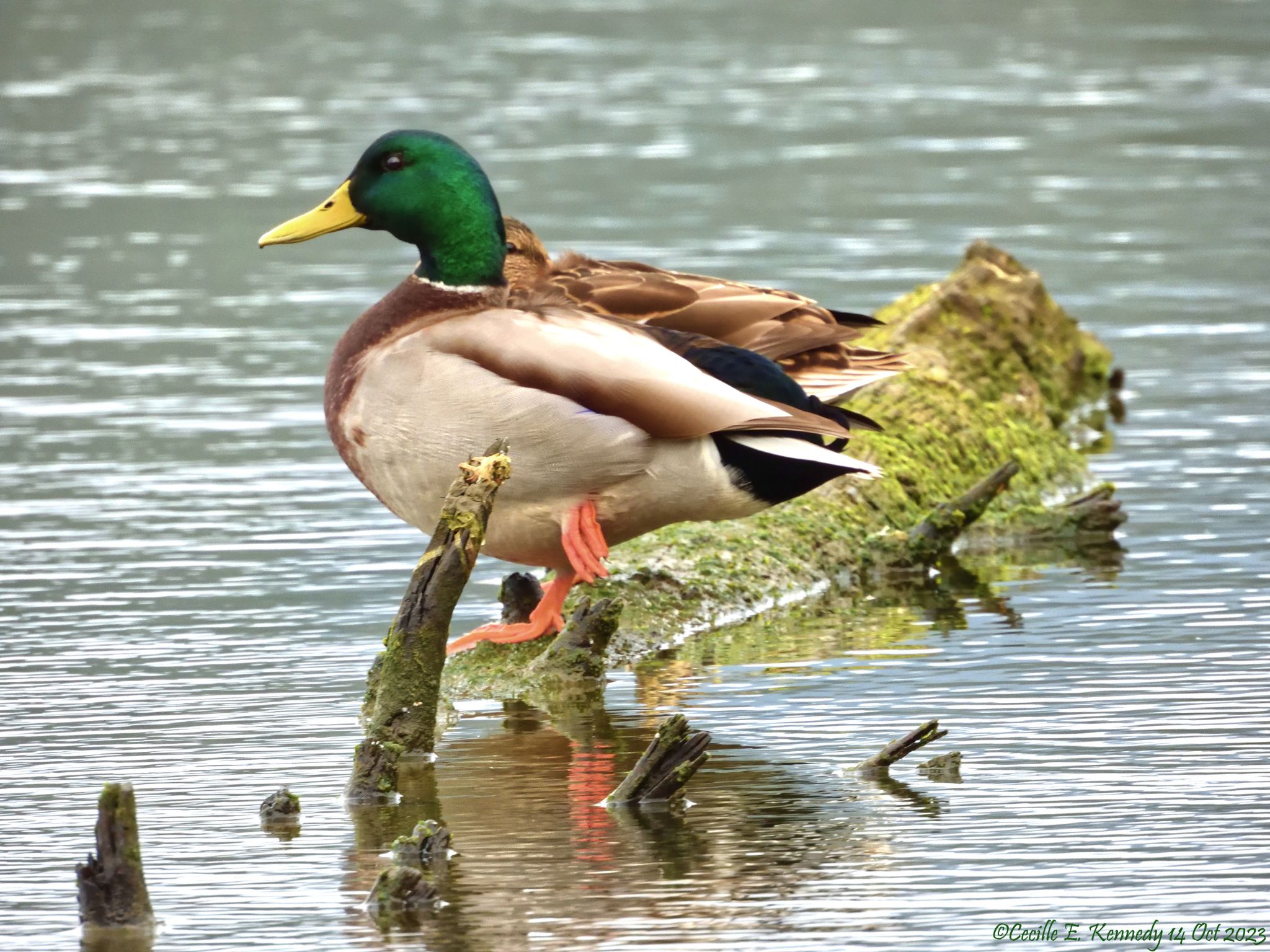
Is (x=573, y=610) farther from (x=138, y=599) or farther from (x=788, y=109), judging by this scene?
(x=788, y=109)

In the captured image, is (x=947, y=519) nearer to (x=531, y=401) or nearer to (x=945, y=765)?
(x=531, y=401)

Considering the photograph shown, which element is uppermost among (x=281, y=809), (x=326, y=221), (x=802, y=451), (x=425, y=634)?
(x=326, y=221)

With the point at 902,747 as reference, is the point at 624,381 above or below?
above

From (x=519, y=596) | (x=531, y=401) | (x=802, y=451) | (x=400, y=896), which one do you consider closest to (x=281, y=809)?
(x=400, y=896)

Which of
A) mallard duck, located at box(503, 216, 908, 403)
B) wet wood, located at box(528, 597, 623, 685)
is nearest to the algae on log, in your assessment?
wet wood, located at box(528, 597, 623, 685)

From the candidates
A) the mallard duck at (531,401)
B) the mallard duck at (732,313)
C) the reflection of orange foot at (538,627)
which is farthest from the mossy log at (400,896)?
the mallard duck at (732,313)

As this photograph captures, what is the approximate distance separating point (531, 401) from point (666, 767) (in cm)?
155

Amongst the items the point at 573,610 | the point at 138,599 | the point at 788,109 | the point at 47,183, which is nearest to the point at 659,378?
the point at 573,610

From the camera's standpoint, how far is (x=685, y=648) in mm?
9242

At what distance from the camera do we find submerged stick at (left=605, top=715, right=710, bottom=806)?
263 inches

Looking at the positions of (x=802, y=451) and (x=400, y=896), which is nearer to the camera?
(x=400, y=896)

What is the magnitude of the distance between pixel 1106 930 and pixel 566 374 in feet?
9.67

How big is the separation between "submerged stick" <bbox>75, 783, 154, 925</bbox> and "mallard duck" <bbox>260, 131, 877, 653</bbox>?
7.87 ft

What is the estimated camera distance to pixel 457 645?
8898 millimetres
